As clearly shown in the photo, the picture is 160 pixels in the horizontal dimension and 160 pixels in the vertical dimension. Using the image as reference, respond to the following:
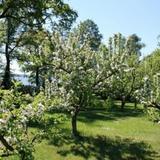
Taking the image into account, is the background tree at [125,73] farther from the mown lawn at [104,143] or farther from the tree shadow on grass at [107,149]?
the tree shadow on grass at [107,149]

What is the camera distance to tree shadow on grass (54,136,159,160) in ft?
93.1

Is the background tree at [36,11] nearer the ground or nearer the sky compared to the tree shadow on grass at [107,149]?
nearer the sky

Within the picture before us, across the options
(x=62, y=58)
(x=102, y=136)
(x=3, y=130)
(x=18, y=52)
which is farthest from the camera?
(x=18, y=52)

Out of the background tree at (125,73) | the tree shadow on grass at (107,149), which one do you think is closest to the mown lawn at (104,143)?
the tree shadow on grass at (107,149)

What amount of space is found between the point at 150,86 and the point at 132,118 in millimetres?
14728

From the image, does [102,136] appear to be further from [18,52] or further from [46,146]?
[18,52]

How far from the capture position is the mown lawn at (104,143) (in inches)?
1110

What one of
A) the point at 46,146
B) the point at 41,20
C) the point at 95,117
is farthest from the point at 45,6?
the point at 95,117

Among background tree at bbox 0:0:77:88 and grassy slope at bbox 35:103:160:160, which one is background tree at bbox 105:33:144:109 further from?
background tree at bbox 0:0:77:88

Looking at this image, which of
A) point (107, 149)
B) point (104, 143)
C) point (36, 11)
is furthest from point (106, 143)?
point (36, 11)

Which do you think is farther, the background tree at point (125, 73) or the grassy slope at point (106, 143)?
the background tree at point (125, 73)

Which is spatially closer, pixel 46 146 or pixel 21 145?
pixel 21 145

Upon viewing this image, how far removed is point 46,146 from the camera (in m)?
29.3

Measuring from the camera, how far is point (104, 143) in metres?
31.4
